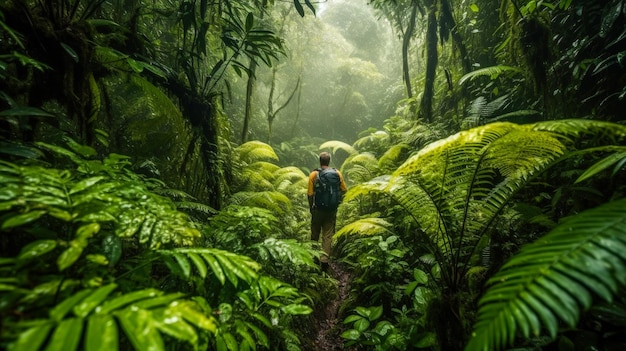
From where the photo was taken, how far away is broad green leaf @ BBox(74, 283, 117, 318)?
22.1 inches

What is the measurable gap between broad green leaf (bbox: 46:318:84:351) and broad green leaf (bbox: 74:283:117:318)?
27mm

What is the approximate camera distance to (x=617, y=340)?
4.42 ft

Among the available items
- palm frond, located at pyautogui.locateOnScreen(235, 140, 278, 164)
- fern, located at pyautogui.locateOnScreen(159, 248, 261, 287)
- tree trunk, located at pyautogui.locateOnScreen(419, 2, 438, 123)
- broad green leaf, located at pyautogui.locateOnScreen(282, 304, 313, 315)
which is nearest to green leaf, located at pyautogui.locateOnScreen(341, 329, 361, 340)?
broad green leaf, located at pyautogui.locateOnScreen(282, 304, 313, 315)

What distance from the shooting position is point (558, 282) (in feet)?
2.49

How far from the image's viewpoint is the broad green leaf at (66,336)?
0.48 m

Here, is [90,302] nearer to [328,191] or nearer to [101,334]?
[101,334]

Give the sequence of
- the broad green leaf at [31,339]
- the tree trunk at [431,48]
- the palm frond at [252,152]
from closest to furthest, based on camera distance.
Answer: the broad green leaf at [31,339] < the tree trunk at [431,48] < the palm frond at [252,152]

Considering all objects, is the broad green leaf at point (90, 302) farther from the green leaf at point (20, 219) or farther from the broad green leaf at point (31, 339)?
the green leaf at point (20, 219)

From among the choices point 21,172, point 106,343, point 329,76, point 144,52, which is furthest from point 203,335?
point 329,76

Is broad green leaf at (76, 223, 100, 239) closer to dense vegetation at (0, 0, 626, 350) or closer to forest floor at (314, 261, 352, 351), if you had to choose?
dense vegetation at (0, 0, 626, 350)

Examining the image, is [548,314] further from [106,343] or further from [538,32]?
[538,32]

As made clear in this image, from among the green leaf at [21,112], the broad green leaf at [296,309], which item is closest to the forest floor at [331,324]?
the broad green leaf at [296,309]

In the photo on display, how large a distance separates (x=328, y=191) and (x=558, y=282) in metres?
3.13

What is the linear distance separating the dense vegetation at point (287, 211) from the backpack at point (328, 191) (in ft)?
2.24
